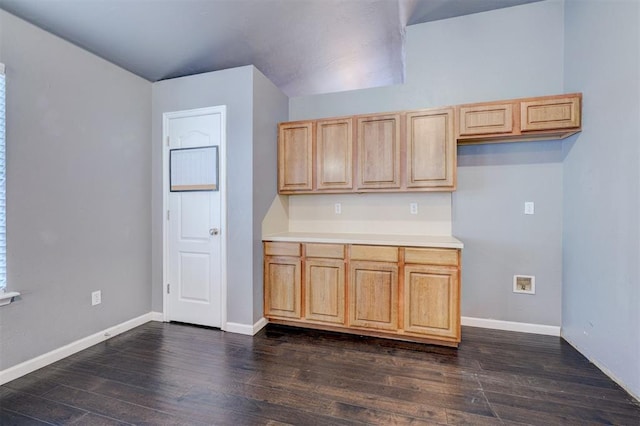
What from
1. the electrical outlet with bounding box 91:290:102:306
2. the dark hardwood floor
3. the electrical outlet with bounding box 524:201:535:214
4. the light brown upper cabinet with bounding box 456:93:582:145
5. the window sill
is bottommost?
the dark hardwood floor

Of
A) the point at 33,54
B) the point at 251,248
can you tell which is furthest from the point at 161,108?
the point at 251,248

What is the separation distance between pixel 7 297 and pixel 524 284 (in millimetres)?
4184

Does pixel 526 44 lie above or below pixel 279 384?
above

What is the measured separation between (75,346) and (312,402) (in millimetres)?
2110

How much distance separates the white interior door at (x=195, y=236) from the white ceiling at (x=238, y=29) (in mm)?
585

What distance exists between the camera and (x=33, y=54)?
7.25 feet

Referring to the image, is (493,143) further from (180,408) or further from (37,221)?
(37,221)

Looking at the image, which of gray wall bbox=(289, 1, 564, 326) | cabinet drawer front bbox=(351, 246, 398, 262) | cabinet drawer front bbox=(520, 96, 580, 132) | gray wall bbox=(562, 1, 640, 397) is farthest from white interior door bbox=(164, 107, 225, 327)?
gray wall bbox=(562, 1, 640, 397)

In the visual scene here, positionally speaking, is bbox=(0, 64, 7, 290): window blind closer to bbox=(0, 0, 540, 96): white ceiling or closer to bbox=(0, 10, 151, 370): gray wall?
bbox=(0, 10, 151, 370): gray wall

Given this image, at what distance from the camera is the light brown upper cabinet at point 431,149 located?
2.71 metres

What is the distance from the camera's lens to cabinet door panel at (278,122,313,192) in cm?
312

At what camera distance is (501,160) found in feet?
9.39

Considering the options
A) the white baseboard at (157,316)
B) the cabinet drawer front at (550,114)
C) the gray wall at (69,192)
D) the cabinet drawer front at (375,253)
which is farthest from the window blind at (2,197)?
the cabinet drawer front at (550,114)

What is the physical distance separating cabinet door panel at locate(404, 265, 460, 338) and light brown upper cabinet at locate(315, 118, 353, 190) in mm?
1090
